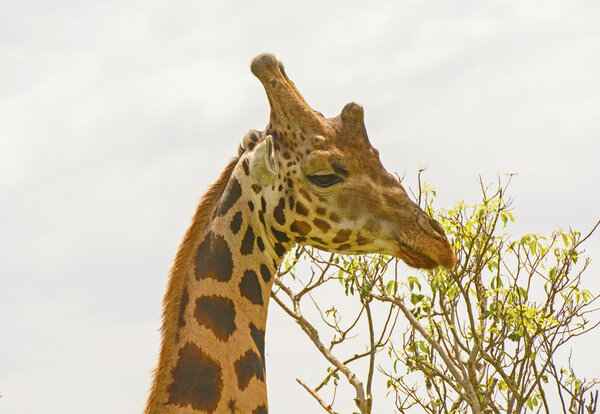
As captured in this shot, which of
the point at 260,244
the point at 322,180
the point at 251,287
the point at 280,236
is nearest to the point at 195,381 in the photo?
the point at 251,287

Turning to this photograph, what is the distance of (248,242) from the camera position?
6355 millimetres

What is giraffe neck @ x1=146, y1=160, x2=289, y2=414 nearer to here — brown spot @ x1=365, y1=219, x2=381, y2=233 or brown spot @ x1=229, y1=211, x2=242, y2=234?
A: brown spot @ x1=229, y1=211, x2=242, y2=234

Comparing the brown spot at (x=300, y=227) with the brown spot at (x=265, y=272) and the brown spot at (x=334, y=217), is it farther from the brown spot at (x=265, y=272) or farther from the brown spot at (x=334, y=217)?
the brown spot at (x=265, y=272)

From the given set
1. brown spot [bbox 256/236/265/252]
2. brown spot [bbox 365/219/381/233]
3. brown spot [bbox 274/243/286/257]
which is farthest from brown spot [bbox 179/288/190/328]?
Answer: brown spot [bbox 365/219/381/233]

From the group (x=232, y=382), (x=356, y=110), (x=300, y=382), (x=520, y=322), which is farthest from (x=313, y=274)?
(x=232, y=382)

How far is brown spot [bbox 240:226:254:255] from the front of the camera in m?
6.32

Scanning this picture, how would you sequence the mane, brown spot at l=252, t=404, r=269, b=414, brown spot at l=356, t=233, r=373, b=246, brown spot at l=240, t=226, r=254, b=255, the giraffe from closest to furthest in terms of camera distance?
1. the mane
2. brown spot at l=252, t=404, r=269, b=414
3. the giraffe
4. brown spot at l=240, t=226, r=254, b=255
5. brown spot at l=356, t=233, r=373, b=246

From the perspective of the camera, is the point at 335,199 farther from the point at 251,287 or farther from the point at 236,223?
the point at 251,287

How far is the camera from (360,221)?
6.41 metres

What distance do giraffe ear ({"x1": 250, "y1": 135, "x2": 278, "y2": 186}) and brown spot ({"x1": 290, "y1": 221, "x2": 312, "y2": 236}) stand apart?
0.35 meters

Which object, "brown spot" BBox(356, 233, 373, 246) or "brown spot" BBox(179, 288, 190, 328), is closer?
"brown spot" BBox(179, 288, 190, 328)

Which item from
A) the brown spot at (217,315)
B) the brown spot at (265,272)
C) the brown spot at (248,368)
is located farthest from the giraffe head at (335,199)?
the brown spot at (248,368)

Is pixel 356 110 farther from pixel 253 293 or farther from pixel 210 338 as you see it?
pixel 210 338

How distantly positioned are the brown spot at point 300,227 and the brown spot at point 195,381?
113 centimetres
